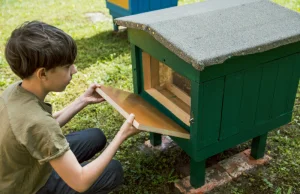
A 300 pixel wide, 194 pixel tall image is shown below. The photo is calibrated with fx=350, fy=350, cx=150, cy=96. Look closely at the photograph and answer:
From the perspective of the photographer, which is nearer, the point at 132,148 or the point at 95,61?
the point at 132,148

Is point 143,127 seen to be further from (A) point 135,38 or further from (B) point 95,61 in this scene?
(B) point 95,61


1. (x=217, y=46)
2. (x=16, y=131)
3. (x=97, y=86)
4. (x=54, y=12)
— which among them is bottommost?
(x=54, y=12)

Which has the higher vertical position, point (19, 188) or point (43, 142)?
point (43, 142)

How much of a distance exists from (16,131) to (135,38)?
98 centimetres

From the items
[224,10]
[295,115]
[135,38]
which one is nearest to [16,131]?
[135,38]

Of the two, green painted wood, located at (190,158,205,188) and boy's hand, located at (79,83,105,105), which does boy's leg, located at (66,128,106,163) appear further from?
green painted wood, located at (190,158,205,188)

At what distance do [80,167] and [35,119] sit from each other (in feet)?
1.00

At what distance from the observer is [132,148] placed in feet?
9.00

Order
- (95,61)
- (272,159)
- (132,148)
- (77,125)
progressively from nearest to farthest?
(272,159) → (132,148) → (77,125) → (95,61)

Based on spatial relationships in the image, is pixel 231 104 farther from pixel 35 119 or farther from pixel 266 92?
pixel 35 119

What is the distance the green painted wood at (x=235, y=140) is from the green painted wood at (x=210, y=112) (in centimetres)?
5

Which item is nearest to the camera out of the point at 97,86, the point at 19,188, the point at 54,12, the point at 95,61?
the point at 19,188

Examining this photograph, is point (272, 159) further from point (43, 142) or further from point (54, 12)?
point (54, 12)

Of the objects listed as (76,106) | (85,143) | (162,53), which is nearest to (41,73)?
(76,106)
